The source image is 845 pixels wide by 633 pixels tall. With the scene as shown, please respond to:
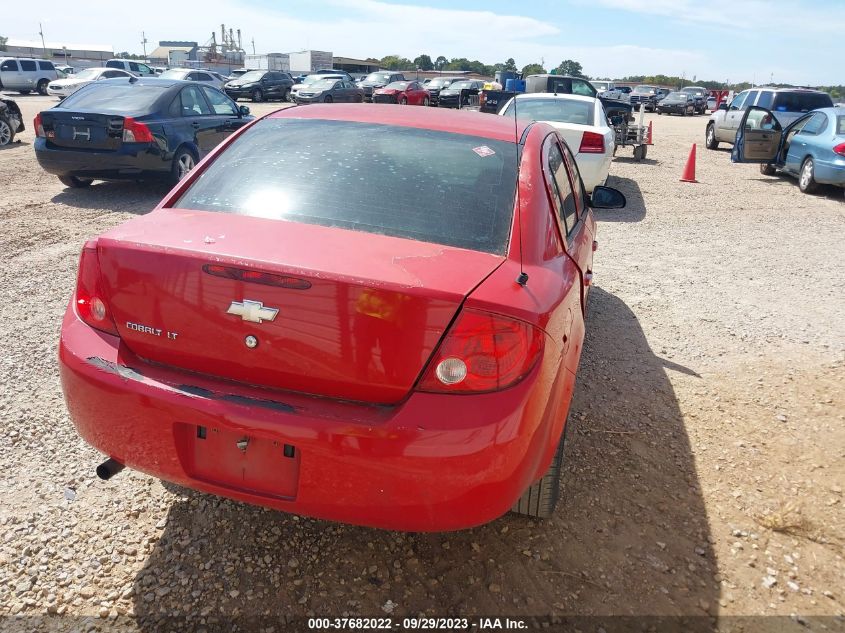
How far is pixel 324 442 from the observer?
194cm

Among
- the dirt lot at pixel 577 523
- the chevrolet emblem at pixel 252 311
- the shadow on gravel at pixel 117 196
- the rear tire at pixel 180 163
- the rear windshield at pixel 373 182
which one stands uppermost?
the rear windshield at pixel 373 182

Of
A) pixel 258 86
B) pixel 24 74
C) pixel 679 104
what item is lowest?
pixel 24 74

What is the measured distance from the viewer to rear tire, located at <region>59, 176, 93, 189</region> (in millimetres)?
8731

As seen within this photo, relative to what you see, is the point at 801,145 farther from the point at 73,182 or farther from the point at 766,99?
the point at 73,182

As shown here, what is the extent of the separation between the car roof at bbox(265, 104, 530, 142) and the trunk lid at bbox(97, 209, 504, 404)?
91 cm

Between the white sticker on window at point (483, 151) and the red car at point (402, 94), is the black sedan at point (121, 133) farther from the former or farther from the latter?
the red car at point (402, 94)


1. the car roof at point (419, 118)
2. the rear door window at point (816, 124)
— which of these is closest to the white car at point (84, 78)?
the rear door window at point (816, 124)

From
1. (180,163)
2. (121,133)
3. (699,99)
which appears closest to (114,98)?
(121,133)

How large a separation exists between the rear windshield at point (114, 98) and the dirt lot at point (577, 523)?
12.9 feet

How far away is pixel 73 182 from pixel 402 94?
23.9 meters

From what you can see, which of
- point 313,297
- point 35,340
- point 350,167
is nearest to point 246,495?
point 313,297

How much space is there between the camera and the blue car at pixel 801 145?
35.1 ft

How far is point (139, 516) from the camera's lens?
266 cm

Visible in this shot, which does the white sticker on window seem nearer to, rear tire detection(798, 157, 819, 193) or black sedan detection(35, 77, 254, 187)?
black sedan detection(35, 77, 254, 187)
